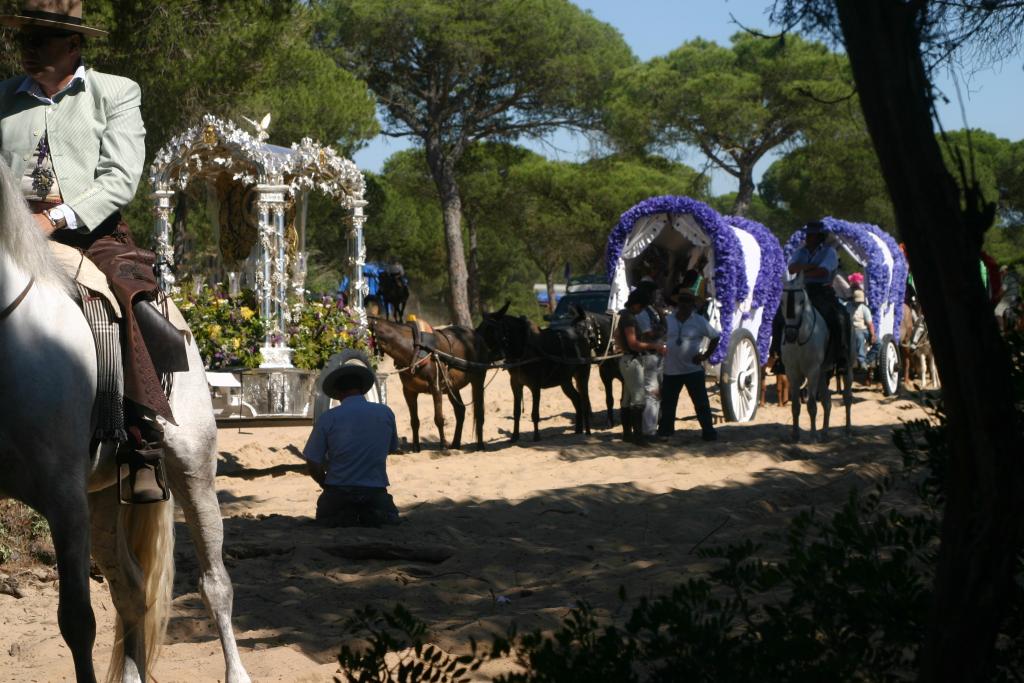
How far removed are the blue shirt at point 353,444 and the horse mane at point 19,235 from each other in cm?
459

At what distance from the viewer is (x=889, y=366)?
2091 centimetres

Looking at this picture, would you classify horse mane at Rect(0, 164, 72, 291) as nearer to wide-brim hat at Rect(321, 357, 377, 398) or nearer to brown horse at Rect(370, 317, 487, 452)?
wide-brim hat at Rect(321, 357, 377, 398)

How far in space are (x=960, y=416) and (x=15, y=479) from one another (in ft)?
9.62

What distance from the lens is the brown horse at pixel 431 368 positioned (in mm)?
14516

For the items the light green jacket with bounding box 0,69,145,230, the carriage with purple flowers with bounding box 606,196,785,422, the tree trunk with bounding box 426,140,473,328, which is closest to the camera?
the light green jacket with bounding box 0,69,145,230

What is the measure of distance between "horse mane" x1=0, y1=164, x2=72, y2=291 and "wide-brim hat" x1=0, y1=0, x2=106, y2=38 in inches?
30.0

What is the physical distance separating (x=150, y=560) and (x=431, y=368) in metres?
9.73

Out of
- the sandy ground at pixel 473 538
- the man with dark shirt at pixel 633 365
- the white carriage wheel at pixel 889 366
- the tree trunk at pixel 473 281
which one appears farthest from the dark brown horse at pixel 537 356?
A: the tree trunk at pixel 473 281

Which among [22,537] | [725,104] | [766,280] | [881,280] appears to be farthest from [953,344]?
[725,104]

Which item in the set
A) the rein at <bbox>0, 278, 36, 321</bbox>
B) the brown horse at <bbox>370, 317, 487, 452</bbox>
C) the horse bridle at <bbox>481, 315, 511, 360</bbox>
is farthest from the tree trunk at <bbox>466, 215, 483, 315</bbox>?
the rein at <bbox>0, 278, 36, 321</bbox>

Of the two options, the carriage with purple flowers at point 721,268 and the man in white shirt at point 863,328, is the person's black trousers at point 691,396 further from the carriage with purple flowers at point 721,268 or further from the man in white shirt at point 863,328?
the man in white shirt at point 863,328

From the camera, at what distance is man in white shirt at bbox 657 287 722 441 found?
1425 centimetres

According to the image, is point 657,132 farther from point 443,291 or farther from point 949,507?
point 949,507

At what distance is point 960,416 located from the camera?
2.81 meters
